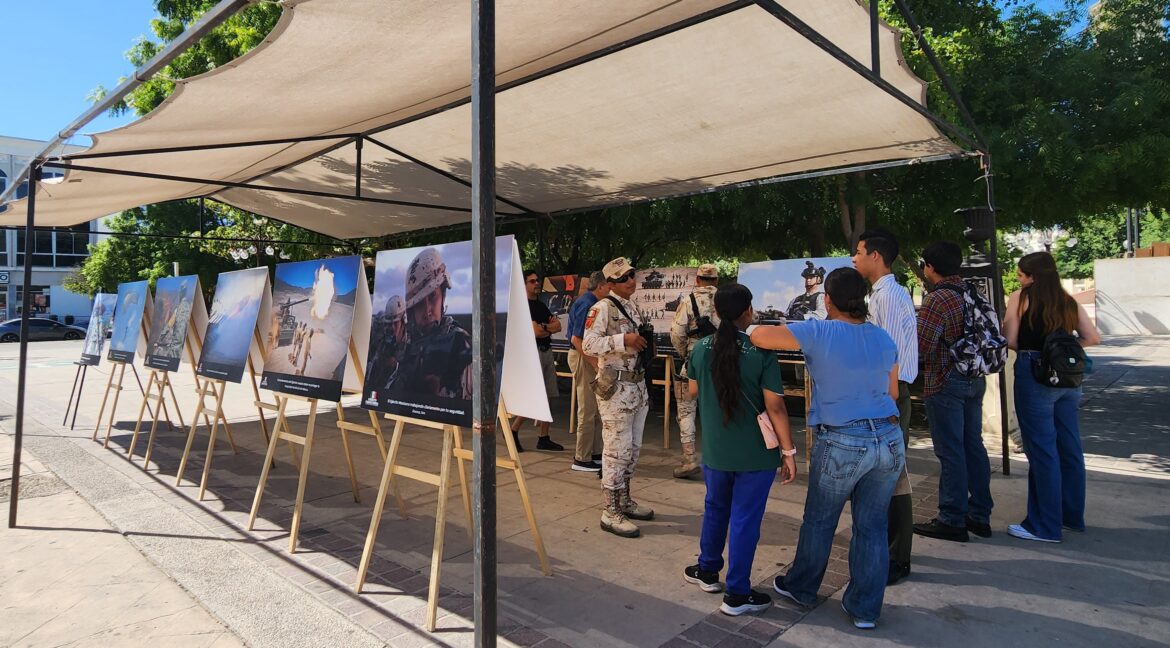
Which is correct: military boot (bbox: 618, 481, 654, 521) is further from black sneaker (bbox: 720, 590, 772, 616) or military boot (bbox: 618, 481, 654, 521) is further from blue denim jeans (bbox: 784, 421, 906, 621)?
blue denim jeans (bbox: 784, 421, 906, 621)

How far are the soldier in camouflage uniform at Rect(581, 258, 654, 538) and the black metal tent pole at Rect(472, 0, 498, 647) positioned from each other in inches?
82.2

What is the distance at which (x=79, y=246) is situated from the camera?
46906mm

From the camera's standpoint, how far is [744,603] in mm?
3252

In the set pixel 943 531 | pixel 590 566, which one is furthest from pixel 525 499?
pixel 943 531

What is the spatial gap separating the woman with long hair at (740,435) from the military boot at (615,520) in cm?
116

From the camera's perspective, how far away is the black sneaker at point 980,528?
4273 millimetres

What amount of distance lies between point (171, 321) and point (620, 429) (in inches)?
205

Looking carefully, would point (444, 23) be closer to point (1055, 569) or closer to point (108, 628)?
point (108, 628)

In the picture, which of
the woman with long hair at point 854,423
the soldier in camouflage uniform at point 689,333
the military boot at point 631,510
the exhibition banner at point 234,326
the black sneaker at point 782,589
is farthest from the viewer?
the soldier in camouflage uniform at point 689,333

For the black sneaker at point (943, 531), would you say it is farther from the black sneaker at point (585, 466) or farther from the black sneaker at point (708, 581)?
the black sneaker at point (585, 466)

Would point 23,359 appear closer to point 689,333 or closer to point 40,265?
point 689,333

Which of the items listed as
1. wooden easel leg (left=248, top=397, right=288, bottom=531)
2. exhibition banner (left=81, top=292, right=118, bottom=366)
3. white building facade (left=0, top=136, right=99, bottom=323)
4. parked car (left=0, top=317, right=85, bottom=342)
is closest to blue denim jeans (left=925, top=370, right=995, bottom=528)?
wooden easel leg (left=248, top=397, right=288, bottom=531)

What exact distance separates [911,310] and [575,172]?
13.9 ft

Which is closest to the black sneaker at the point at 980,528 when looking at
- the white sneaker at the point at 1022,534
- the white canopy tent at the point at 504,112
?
the white sneaker at the point at 1022,534
